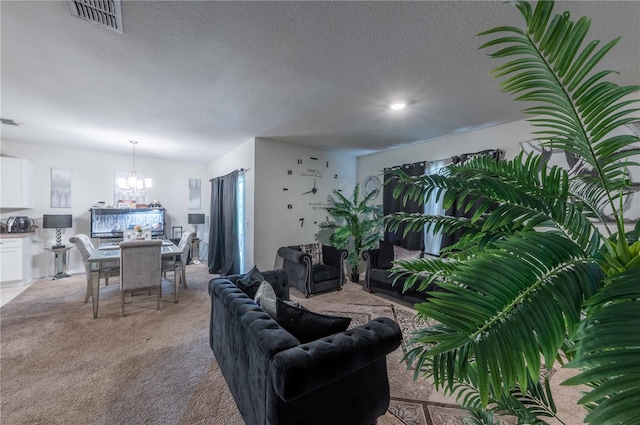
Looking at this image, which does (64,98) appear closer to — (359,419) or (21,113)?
(21,113)

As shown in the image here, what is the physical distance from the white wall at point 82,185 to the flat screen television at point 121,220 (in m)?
0.27

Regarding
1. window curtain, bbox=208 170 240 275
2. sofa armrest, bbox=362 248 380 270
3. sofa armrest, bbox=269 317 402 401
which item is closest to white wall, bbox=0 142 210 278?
window curtain, bbox=208 170 240 275

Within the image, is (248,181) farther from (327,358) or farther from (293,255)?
(327,358)

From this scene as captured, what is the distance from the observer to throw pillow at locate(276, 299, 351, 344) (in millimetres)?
1576

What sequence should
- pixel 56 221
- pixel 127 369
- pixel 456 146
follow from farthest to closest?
pixel 56 221 < pixel 456 146 < pixel 127 369

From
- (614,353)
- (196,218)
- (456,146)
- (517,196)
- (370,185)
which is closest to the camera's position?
(614,353)

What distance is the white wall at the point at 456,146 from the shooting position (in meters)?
3.24

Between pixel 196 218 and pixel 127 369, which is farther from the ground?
pixel 196 218

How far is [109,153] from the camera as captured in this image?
212 inches

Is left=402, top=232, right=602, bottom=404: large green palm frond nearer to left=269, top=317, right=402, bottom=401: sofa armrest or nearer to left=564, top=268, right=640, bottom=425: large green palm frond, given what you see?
left=564, top=268, right=640, bottom=425: large green palm frond

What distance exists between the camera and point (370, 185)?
5.27 m

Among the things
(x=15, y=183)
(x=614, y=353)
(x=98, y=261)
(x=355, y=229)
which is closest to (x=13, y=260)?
(x=15, y=183)

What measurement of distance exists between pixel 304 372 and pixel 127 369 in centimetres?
191

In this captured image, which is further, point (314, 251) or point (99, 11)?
point (314, 251)
